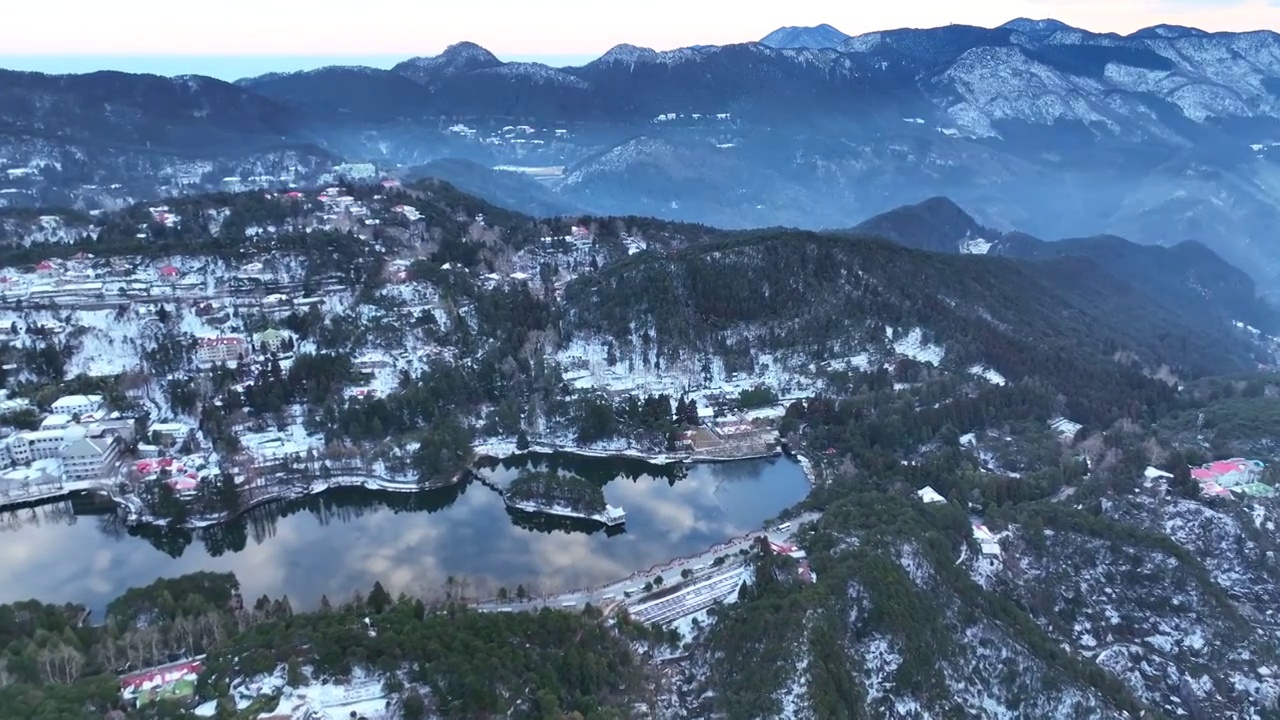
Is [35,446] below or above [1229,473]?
above

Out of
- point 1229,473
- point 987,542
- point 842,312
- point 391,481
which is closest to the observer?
point 987,542

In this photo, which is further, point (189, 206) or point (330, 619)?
point (189, 206)

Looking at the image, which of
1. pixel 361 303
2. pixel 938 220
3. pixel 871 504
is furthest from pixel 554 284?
pixel 938 220

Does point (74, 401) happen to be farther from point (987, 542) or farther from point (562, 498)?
point (987, 542)

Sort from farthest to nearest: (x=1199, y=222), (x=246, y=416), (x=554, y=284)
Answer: (x=1199, y=222)
(x=554, y=284)
(x=246, y=416)

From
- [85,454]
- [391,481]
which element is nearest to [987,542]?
[391,481]

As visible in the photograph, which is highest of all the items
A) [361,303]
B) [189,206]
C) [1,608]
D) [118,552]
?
[189,206]

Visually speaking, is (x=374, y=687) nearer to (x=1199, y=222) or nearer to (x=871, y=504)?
(x=871, y=504)
